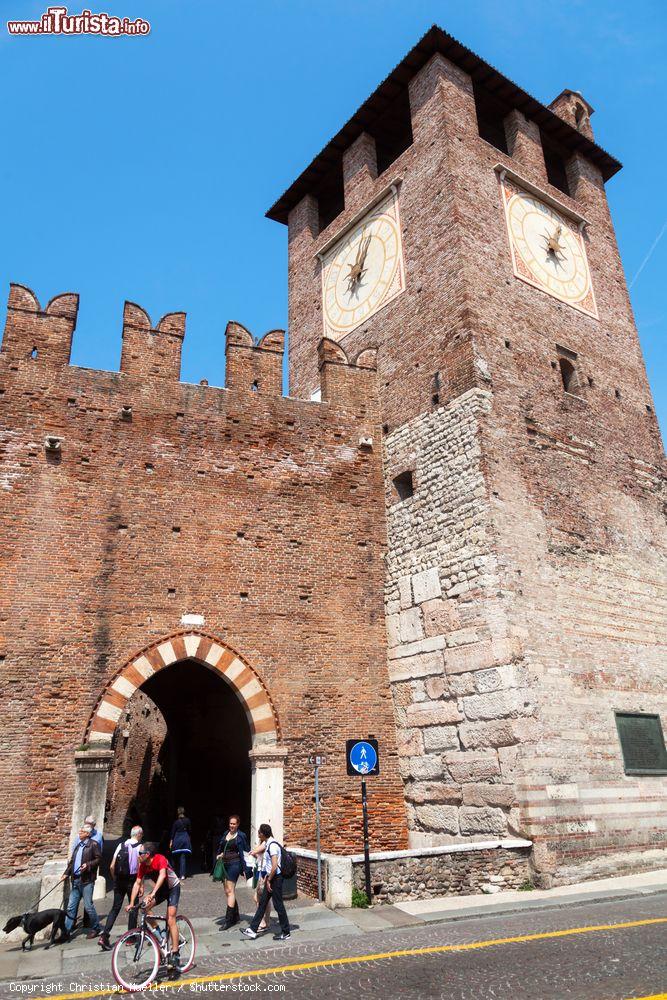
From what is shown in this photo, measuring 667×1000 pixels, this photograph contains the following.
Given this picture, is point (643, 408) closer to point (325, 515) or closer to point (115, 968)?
point (325, 515)

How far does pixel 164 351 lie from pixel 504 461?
20.6 feet

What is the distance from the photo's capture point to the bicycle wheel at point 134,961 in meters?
5.38

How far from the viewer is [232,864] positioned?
309 inches

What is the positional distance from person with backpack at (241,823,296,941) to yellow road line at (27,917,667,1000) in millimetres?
995

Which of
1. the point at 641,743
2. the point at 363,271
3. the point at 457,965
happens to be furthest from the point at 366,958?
the point at 363,271

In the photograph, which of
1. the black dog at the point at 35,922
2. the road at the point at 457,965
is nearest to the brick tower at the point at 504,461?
the road at the point at 457,965

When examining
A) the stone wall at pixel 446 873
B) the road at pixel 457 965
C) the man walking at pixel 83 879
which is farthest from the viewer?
the stone wall at pixel 446 873

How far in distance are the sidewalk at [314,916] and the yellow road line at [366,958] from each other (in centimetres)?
77

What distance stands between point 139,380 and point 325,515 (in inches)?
158

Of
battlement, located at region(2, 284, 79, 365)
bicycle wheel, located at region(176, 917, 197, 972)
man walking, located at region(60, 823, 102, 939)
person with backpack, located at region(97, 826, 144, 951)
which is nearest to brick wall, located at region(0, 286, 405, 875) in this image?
battlement, located at region(2, 284, 79, 365)

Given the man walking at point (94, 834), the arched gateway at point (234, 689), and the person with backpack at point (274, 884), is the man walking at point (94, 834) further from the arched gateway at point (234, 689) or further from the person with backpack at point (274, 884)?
the person with backpack at point (274, 884)

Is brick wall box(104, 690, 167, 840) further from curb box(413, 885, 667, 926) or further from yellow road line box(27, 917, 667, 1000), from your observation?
yellow road line box(27, 917, 667, 1000)

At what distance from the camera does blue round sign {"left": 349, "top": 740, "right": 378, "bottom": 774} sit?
852cm

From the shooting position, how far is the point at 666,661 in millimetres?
11938
